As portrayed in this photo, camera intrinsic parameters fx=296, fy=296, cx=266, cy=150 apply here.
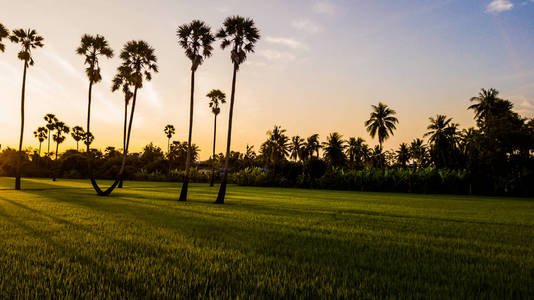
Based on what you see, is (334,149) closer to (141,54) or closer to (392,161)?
(392,161)

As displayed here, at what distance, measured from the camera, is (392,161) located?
116750 mm

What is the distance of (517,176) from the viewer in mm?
43156

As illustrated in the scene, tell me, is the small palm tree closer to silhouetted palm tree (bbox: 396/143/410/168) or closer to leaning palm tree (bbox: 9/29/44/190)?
leaning palm tree (bbox: 9/29/44/190)

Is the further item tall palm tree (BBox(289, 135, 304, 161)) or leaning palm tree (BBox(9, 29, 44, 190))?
tall palm tree (BBox(289, 135, 304, 161))

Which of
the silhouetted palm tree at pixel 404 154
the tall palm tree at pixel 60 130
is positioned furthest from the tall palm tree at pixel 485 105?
the tall palm tree at pixel 60 130

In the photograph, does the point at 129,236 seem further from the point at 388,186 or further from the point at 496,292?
the point at 388,186

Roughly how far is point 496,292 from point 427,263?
1.68 metres

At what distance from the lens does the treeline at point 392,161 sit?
45031 millimetres

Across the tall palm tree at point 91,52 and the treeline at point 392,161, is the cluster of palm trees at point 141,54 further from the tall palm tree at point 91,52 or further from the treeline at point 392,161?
the treeline at point 392,161

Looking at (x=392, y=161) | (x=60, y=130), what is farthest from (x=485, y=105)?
(x=60, y=130)

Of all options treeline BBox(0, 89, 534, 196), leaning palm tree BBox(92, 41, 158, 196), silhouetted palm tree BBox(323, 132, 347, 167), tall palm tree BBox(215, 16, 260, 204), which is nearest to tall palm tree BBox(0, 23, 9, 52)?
leaning palm tree BBox(92, 41, 158, 196)

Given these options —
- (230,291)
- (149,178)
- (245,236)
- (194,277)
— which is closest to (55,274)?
(194,277)

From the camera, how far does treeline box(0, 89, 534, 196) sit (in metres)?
45.0

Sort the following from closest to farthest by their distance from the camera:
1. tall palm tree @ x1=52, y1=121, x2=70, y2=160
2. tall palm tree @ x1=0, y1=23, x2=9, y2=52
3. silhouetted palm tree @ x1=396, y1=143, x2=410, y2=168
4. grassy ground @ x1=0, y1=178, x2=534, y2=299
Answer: grassy ground @ x1=0, y1=178, x2=534, y2=299 < tall palm tree @ x1=0, y1=23, x2=9, y2=52 < tall palm tree @ x1=52, y1=121, x2=70, y2=160 < silhouetted palm tree @ x1=396, y1=143, x2=410, y2=168
